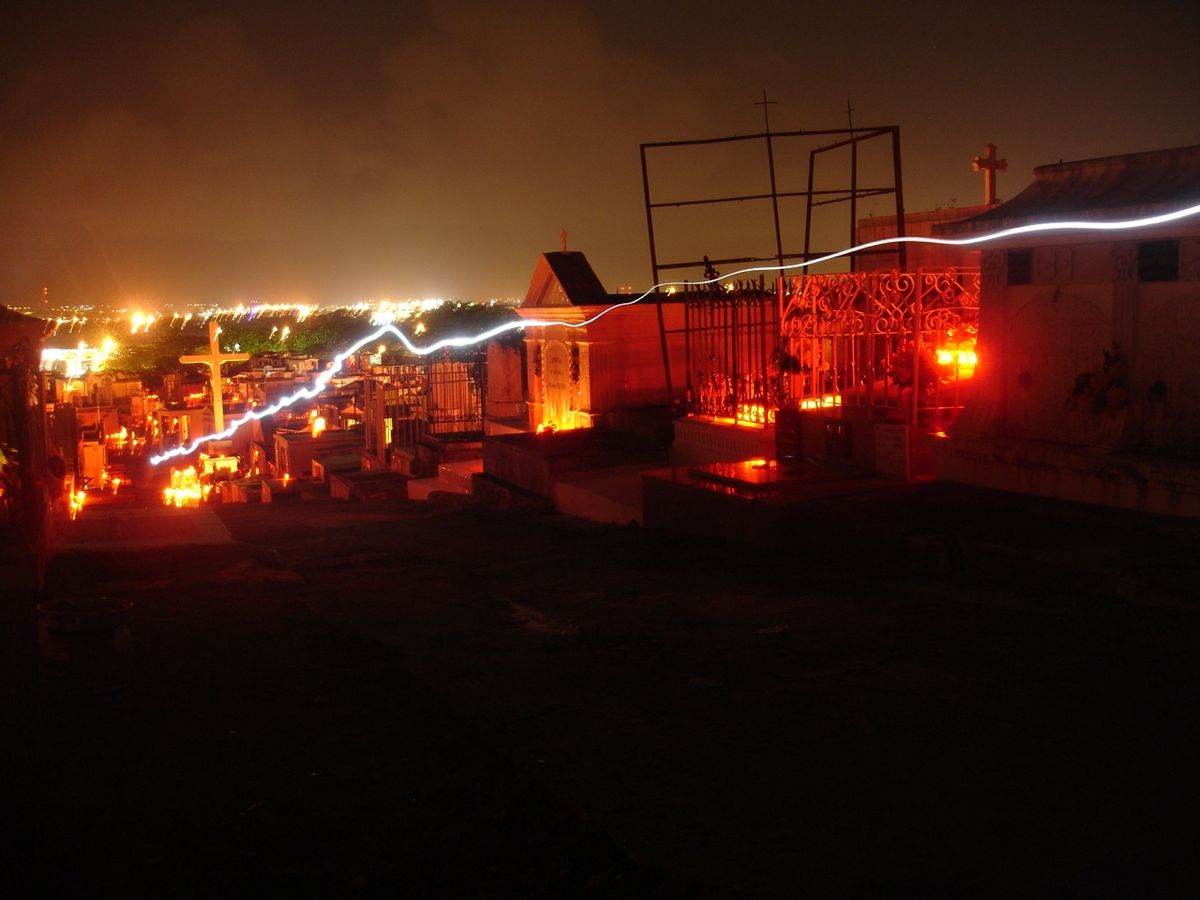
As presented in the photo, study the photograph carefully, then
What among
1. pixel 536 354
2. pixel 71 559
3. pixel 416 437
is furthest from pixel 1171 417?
pixel 416 437

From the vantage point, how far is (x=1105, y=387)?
887 cm

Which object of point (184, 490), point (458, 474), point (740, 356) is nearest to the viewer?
point (740, 356)

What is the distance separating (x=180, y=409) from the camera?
42562mm

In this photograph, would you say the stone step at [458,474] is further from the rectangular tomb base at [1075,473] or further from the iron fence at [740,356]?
the rectangular tomb base at [1075,473]

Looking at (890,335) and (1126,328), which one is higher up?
(890,335)

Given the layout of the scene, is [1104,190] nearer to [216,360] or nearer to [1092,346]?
[1092,346]

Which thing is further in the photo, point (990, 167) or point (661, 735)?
point (990, 167)

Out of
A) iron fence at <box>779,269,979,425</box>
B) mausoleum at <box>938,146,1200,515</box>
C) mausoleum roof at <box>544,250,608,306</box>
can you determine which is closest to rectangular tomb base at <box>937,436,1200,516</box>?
mausoleum at <box>938,146,1200,515</box>

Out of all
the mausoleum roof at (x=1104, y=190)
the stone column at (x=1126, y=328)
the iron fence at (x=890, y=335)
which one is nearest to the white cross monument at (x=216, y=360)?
the iron fence at (x=890, y=335)

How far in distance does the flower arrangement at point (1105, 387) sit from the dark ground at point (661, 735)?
3.18ft

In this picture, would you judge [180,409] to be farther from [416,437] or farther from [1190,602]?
A: [1190,602]

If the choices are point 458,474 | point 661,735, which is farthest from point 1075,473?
point 458,474

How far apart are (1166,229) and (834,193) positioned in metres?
6.36

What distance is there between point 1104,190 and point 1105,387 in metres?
1.73
